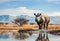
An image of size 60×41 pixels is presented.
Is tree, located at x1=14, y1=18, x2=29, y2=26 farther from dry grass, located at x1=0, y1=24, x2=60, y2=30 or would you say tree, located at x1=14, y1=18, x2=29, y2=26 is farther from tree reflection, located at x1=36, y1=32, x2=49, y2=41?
tree reflection, located at x1=36, y1=32, x2=49, y2=41

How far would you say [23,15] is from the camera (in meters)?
1.63

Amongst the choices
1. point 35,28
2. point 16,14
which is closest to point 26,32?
point 35,28

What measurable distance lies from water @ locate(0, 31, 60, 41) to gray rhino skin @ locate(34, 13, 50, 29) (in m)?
0.08

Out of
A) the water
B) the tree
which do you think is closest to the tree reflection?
the water

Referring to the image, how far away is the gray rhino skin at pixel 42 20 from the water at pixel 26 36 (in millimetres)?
75

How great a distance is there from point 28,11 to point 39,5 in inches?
4.7

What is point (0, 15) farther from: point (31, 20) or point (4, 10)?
point (31, 20)

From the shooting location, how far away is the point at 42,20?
165 cm

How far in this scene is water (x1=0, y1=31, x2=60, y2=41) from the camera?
1603mm

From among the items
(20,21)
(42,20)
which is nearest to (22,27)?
(20,21)

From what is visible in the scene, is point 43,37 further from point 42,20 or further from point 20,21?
point 20,21

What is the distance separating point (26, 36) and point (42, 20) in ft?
0.71

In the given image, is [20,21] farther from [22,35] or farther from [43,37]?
[43,37]

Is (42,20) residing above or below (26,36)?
above
